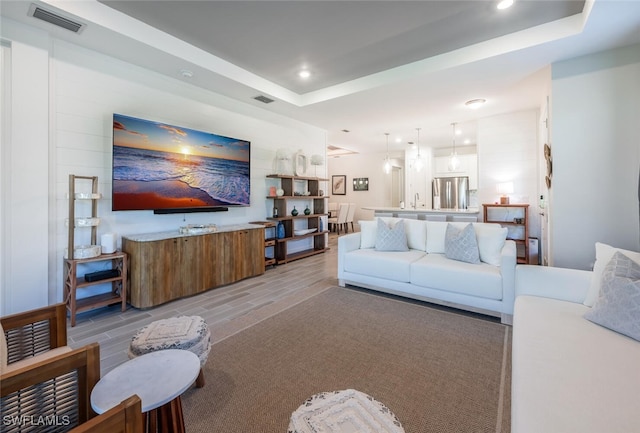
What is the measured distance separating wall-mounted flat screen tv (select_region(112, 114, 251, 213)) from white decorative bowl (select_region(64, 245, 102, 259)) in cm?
48

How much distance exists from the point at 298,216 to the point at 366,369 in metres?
3.72

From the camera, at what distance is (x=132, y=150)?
10.5ft

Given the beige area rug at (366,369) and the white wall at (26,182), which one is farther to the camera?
the white wall at (26,182)

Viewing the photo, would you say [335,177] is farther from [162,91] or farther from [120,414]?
[120,414]

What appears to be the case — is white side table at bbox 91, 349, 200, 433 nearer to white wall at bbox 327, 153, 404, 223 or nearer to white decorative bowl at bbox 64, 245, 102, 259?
white decorative bowl at bbox 64, 245, 102, 259

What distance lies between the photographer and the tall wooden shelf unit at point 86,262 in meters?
2.69

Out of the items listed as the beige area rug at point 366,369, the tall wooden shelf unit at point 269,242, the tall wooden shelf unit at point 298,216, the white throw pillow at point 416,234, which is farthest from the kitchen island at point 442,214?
the beige area rug at point 366,369

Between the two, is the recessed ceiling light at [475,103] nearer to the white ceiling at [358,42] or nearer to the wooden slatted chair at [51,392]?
the white ceiling at [358,42]

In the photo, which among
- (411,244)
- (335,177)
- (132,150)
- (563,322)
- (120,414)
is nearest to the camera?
(120,414)

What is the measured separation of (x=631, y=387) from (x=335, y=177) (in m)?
9.89

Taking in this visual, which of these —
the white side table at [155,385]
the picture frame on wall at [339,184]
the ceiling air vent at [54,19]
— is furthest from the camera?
the picture frame on wall at [339,184]

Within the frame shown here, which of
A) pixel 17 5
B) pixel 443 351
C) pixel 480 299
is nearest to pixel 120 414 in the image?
pixel 443 351

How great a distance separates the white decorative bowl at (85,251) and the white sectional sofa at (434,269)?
273 cm

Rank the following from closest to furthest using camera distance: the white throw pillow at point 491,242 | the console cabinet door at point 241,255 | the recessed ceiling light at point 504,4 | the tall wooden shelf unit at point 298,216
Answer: the recessed ceiling light at point 504,4, the white throw pillow at point 491,242, the console cabinet door at point 241,255, the tall wooden shelf unit at point 298,216
